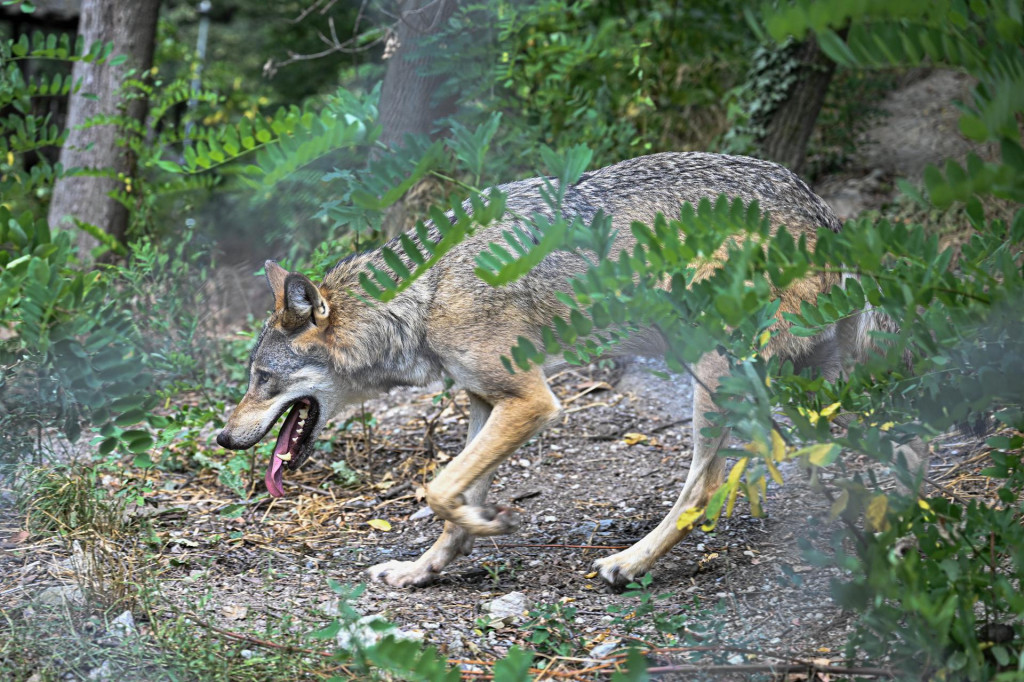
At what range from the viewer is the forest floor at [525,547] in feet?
12.5

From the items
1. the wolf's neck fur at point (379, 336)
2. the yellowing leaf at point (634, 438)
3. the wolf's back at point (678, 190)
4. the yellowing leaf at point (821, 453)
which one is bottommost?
the yellowing leaf at point (634, 438)

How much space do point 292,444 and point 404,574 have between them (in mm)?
1092

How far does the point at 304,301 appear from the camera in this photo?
487cm

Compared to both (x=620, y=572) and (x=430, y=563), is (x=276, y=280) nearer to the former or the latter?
(x=430, y=563)

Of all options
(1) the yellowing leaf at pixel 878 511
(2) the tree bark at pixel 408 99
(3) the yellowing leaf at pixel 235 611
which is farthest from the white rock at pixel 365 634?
(2) the tree bark at pixel 408 99

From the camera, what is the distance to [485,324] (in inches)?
183

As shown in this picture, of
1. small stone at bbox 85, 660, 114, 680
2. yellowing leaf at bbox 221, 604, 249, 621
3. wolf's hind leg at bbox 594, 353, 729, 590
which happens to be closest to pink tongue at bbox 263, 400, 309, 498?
yellowing leaf at bbox 221, 604, 249, 621

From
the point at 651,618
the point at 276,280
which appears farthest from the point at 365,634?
the point at 276,280

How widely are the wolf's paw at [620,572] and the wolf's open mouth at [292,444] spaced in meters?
1.78

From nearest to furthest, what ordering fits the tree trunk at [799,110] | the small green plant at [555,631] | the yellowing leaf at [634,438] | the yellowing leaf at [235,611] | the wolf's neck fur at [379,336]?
the small green plant at [555,631] < the yellowing leaf at [235,611] < the wolf's neck fur at [379,336] < the yellowing leaf at [634,438] < the tree trunk at [799,110]

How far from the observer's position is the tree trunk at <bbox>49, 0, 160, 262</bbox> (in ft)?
26.7

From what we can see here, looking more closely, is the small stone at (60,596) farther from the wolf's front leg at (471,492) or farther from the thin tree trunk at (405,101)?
the thin tree trunk at (405,101)

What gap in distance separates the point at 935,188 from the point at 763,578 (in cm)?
256

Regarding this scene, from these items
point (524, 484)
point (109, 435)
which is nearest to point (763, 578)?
point (524, 484)
